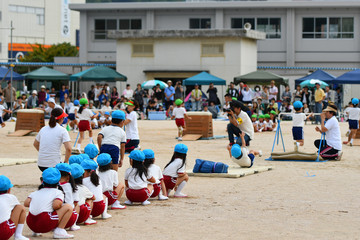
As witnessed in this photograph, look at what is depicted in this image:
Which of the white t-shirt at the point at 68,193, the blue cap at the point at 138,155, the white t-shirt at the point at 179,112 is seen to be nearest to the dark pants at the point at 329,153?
the white t-shirt at the point at 179,112

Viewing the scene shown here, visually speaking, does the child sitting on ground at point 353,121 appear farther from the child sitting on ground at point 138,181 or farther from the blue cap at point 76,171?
the blue cap at point 76,171

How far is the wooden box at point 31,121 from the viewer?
24266 millimetres

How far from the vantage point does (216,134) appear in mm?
24984

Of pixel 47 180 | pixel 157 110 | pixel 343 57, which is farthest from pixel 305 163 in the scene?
pixel 343 57

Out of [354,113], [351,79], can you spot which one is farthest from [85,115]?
[351,79]

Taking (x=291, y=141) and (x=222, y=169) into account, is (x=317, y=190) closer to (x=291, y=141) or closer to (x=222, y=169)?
(x=222, y=169)

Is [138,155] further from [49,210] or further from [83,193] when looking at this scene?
[49,210]

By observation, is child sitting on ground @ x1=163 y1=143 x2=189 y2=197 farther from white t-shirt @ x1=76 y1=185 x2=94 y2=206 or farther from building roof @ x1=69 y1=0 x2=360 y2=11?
building roof @ x1=69 y1=0 x2=360 y2=11

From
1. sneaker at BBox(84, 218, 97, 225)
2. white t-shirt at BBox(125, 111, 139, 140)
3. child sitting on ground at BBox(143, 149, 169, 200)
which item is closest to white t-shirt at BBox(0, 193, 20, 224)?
sneaker at BBox(84, 218, 97, 225)

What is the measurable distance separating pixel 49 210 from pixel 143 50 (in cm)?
3503

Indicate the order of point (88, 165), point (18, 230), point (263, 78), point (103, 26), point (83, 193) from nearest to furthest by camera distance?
point (18, 230)
point (83, 193)
point (88, 165)
point (263, 78)
point (103, 26)

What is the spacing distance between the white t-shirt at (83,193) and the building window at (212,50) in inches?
1317

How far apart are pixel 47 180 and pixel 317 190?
222 inches

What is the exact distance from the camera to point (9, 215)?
7570 mm
